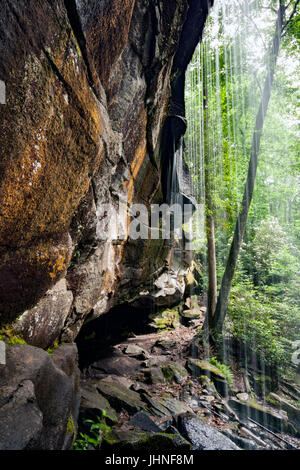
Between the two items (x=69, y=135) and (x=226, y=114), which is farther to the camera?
(x=226, y=114)

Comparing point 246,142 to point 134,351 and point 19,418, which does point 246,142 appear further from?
point 19,418

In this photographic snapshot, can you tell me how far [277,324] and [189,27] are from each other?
455 inches

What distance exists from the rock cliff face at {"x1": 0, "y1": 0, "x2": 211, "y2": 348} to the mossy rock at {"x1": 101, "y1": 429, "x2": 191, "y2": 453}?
5.63 ft

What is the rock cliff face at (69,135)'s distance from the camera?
80.1 inches

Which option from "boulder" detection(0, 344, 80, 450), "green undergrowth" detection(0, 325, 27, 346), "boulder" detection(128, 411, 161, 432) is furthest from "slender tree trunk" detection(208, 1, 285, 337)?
"green undergrowth" detection(0, 325, 27, 346)

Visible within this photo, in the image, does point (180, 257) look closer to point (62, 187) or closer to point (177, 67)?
point (177, 67)

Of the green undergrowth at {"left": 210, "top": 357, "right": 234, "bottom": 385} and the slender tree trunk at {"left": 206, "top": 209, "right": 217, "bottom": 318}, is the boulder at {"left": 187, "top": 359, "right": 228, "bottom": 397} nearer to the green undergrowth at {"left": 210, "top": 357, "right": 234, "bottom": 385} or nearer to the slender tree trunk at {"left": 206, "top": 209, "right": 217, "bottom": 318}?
the green undergrowth at {"left": 210, "top": 357, "right": 234, "bottom": 385}

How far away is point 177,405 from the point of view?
6426 mm

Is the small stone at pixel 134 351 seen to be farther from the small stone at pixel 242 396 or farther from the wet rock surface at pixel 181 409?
the small stone at pixel 242 396

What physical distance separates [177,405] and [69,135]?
23.3 feet

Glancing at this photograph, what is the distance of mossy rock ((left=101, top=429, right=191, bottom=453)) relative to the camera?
340 cm

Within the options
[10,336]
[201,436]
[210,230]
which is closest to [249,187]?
[210,230]

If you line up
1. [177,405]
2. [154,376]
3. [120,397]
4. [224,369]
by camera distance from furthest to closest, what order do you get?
[224,369] < [154,376] < [177,405] < [120,397]

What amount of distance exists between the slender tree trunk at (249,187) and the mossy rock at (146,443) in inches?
275
